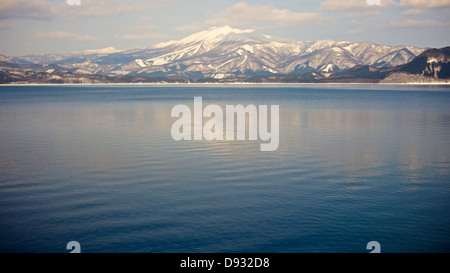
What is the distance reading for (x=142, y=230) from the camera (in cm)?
1577

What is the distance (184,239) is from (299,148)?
1948cm

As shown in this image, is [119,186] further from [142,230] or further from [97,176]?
[142,230]

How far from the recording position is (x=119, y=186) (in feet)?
71.8
